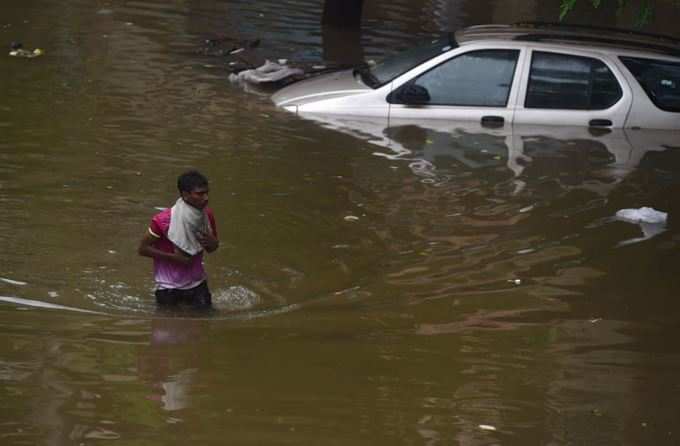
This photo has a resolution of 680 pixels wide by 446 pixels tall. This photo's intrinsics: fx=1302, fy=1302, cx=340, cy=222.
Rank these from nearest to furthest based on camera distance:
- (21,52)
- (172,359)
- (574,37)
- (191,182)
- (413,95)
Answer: (172,359) < (191,182) < (413,95) < (574,37) < (21,52)

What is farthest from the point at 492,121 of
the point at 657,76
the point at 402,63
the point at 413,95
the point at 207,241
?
the point at 207,241

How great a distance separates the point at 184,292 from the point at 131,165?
400 centimetres

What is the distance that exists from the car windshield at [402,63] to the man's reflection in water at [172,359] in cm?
614

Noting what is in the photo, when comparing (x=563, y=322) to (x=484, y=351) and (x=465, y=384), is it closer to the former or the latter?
(x=484, y=351)

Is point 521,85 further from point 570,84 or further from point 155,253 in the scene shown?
point 155,253

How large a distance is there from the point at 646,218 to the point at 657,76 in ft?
11.0

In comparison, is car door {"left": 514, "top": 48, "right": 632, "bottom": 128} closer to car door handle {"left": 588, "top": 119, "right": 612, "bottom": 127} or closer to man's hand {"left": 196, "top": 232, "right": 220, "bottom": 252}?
car door handle {"left": 588, "top": 119, "right": 612, "bottom": 127}

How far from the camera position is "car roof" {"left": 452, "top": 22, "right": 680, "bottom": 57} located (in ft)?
45.4

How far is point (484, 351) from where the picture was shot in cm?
780

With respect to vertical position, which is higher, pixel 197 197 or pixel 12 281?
pixel 197 197

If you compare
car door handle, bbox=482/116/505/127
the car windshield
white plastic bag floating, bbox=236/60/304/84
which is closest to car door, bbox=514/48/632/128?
car door handle, bbox=482/116/505/127

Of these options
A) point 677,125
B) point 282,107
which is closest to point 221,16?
point 282,107

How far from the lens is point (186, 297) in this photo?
8211 millimetres

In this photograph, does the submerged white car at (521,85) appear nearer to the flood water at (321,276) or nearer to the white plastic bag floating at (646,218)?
the flood water at (321,276)
